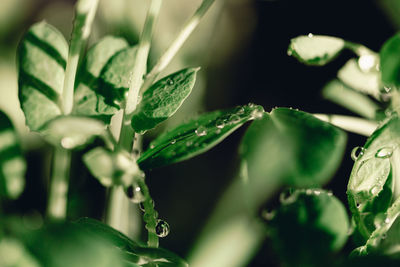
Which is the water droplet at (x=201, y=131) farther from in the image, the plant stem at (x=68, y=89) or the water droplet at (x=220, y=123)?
the plant stem at (x=68, y=89)

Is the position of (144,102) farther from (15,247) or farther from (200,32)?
(200,32)

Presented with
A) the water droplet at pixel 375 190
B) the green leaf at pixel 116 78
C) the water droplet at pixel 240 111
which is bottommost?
the water droplet at pixel 375 190

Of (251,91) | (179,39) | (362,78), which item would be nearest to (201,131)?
(179,39)

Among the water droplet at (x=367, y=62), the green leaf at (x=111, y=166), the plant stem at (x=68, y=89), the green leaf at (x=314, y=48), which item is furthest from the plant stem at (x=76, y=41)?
the water droplet at (x=367, y=62)

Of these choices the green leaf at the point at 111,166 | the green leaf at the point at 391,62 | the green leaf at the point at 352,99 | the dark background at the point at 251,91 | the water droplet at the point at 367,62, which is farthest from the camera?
the dark background at the point at 251,91

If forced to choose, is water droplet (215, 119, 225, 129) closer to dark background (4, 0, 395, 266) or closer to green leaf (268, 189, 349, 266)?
green leaf (268, 189, 349, 266)

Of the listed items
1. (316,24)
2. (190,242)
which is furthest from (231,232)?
(316,24)

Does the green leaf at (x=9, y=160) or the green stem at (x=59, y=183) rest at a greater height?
the green leaf at (x=9, y=160)
